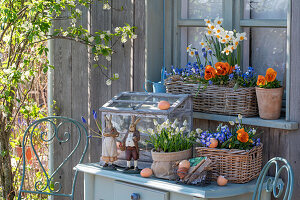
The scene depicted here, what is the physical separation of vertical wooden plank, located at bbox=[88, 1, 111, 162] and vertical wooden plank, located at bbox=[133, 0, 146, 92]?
0.87ft

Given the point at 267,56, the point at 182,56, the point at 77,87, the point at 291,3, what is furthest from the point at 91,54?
the point at 291,3

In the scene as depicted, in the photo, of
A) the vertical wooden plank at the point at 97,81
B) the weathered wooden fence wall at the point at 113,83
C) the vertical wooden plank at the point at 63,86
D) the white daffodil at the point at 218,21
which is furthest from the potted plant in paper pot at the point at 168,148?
the vertical wooden plank at the point at 63,86

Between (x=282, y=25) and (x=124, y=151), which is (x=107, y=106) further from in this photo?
(x=282, y=25)

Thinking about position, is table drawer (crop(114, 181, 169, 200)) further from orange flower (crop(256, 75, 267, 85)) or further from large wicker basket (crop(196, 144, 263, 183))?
orange flower (crop(256, 75, 267, 85))

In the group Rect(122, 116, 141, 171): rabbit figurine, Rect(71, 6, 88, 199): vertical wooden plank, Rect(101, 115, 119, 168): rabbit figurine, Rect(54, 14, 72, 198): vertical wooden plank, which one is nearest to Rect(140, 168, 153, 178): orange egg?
Rect(122, 116, 141, 171): rabbit figurine

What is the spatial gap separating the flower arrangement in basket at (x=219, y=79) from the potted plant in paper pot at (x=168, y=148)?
10.3 inches

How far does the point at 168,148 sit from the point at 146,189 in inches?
9.3

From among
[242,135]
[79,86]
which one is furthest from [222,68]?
[79,86]

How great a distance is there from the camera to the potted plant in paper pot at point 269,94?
274 centimetres

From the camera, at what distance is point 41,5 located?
3564 millimetres

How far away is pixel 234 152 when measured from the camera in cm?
265

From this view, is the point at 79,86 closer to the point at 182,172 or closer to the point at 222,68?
the point at 222,68

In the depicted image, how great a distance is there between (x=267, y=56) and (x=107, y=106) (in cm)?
93

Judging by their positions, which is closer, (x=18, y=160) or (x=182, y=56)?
(x=182, y=56)
